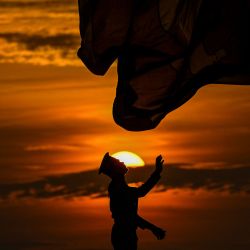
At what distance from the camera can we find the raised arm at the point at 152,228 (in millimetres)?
9914

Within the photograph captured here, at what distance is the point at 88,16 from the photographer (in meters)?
8.05

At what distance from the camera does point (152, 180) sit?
976cm

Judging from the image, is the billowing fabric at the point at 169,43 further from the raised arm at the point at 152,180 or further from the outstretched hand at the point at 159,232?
the outstretched hand at the point at 159,232

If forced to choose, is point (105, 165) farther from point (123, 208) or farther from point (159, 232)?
point (159, 232)

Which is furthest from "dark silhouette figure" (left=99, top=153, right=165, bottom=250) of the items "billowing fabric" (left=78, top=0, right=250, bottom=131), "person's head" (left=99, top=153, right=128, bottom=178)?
"billowing fabric" (left=78, top=0, right=250, bottom=131)

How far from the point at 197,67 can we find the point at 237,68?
1.29 ft

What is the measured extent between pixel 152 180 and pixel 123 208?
684 mm

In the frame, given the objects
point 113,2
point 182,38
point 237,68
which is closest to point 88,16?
point 113,2

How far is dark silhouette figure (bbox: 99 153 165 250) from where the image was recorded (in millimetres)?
9898

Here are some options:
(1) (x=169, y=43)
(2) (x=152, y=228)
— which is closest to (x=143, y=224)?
(2) (x=152, y=228)

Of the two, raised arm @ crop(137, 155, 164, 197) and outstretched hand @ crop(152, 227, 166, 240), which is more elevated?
raised arm @ crop(137, 155, 164, 197)

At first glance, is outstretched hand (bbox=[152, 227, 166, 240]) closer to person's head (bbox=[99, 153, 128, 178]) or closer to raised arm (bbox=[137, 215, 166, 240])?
raised arm (bbox=[137, 215, 166, 240])

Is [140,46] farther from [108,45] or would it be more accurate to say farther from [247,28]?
[247,28]

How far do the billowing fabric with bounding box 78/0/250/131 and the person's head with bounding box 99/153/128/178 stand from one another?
71.8 inches
